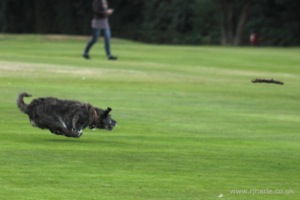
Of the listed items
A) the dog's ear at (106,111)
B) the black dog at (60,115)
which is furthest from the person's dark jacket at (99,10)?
the black dog at (60,115)

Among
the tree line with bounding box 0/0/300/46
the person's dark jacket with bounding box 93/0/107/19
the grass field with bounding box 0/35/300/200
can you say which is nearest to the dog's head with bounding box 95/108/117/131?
the grass field with bounding box 0/35/300/200

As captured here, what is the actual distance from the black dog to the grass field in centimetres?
23

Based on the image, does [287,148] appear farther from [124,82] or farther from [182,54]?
[182,54]

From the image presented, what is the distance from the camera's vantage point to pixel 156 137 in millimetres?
15422

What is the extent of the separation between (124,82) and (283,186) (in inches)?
583

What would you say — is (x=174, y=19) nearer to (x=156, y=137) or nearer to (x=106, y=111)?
(x=156, y=137)

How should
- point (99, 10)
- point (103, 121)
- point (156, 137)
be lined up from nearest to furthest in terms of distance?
point (103, 121) < point (156, 137) < point (99, 10)

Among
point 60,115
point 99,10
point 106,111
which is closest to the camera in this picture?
point 60,115

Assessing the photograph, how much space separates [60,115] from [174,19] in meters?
63.5

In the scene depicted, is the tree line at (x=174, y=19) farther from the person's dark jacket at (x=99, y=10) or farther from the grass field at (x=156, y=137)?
the grass field at (x=156, y=137)

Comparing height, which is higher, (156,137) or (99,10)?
(156,137)

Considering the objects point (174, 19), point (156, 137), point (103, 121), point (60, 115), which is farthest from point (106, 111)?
point (174, 19)

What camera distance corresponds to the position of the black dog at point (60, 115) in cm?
1354

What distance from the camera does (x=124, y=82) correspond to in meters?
25.7
